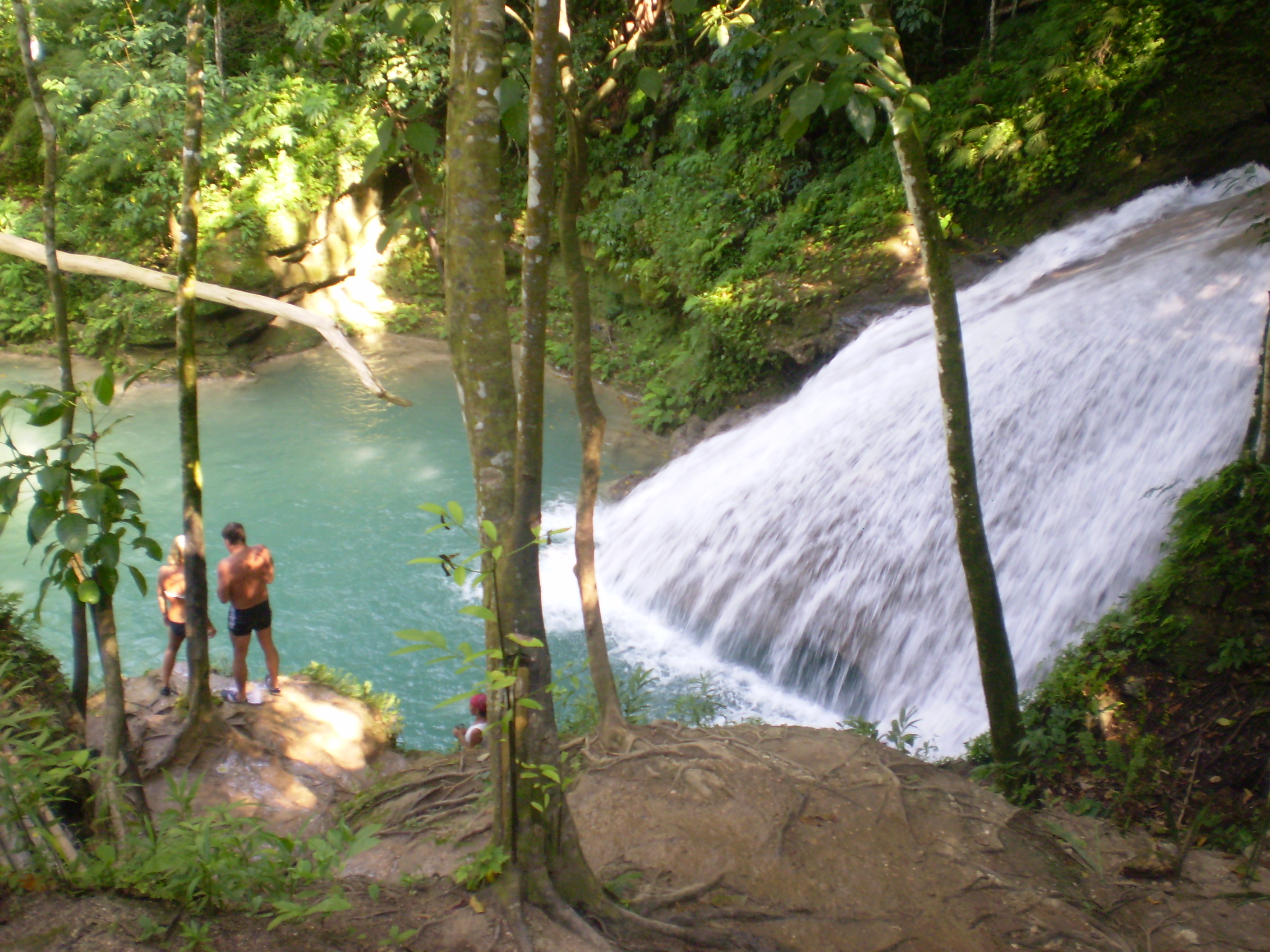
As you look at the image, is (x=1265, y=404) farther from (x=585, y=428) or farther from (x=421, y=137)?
(x=421, y=137)

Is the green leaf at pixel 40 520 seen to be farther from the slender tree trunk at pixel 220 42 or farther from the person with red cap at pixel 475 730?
the slender tree trunk at pixel 220 42

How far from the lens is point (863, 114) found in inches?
98.6

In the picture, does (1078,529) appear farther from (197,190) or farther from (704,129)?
(704,129)

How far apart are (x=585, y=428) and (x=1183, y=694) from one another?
3.65 m

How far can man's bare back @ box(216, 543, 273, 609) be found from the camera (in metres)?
5.39

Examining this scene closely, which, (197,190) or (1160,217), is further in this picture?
(1160,217)

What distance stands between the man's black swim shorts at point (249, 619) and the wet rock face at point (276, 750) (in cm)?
50

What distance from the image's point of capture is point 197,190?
176 inches

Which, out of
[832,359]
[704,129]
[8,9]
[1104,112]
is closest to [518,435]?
[832,359]

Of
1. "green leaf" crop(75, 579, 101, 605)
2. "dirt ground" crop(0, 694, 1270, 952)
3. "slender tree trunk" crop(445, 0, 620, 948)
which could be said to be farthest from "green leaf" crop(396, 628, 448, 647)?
"green leaf" crop(75, 579, 101, 605)

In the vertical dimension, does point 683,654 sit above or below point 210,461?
below

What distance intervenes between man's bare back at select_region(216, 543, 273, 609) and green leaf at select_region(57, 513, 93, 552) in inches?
98.6

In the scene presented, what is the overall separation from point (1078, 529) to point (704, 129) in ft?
32.7

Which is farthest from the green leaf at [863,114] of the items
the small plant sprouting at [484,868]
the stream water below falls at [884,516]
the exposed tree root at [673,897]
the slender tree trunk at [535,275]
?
the stream water below falls at [884,516]
